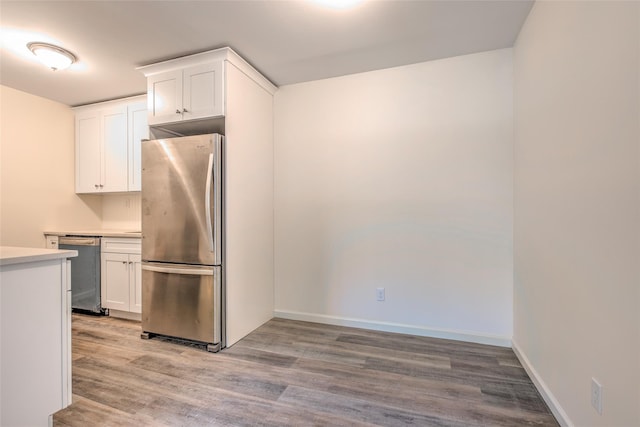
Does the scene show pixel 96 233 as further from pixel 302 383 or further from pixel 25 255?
pixel 302 383

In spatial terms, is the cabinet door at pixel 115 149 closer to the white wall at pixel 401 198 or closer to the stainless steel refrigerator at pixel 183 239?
the stainless steel refrigerator at pixel 183 239

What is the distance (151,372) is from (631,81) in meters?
2.98

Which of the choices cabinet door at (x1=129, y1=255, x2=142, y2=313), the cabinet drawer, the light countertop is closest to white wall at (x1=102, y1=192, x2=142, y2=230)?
the light countertop

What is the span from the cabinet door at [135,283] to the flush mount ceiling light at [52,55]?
185 cm

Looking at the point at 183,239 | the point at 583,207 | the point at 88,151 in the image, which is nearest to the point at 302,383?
the point at 183,239

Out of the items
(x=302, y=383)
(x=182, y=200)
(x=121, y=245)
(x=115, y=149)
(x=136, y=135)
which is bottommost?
(x=302, y=383)

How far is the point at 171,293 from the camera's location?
250cm

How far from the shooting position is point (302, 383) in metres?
1.90

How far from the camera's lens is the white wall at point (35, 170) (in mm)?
3105

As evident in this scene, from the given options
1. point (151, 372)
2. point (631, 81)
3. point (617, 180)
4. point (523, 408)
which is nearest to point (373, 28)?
point (631, 81)

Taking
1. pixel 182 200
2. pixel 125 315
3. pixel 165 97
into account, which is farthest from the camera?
pixel 125 315

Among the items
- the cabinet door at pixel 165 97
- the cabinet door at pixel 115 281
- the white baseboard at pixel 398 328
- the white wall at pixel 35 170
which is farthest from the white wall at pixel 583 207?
the white wall at pixel 35 170

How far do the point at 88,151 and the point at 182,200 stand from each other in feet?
7.33

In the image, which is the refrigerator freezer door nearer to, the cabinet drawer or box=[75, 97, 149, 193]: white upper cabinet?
the cabinet drawer
